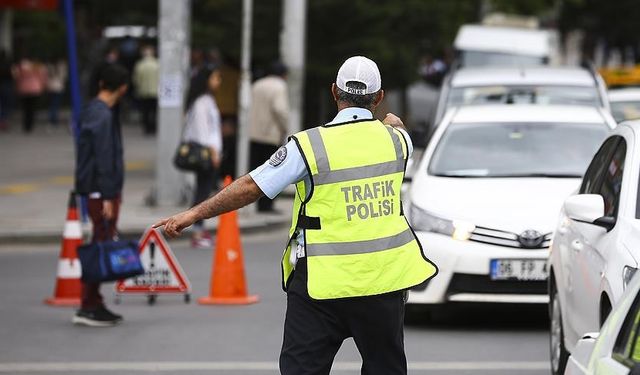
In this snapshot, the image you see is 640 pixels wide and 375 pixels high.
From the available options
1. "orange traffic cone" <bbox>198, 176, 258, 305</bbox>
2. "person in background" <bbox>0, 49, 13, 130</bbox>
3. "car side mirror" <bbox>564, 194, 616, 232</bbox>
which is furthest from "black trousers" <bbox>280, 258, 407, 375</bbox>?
"person in background" <bbox>0, 49, 13, 130</bbox>

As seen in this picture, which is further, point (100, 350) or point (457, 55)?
point (457, 55)

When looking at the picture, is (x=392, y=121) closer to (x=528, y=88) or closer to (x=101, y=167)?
(x=101, y=167)

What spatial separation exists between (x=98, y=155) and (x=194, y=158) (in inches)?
216

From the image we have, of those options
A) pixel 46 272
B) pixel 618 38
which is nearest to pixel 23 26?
pixel 618 38

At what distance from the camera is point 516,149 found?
12.3 m

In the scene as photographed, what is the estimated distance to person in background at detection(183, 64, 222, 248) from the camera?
54.7ft

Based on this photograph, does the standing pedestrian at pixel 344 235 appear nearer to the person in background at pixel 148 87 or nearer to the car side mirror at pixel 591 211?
the car side mirror at pixel 591 211

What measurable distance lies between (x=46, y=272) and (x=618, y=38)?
6609 centimetres

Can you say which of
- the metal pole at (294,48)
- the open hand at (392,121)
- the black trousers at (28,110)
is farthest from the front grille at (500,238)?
the black trousers at (28,110)

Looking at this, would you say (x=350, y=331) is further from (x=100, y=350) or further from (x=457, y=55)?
(x=457, y=55)

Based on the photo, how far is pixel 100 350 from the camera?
10.6m

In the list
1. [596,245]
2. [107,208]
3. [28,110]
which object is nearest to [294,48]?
[107,208]

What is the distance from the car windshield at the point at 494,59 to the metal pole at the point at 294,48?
791 cm

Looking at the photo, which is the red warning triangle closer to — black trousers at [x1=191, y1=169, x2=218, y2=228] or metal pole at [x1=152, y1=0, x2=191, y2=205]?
black trousers at [x1=191, y1=169, x2=218, y2=228]
